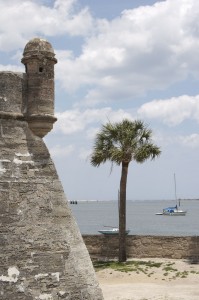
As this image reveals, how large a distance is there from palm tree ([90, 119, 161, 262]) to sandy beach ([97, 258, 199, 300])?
3.46m

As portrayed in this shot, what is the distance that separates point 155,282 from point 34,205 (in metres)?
11.9

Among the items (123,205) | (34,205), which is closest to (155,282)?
(123,205)

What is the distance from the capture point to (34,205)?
8781 mm

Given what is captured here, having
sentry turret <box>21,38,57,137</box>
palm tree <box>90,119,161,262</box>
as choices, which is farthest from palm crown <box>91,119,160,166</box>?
sentry turret <box>21,38,57,137</box>

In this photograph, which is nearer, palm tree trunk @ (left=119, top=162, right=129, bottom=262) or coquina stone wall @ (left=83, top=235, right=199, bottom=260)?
coquina stone wall @ (left=83, top=235, right=199, bottom=260)

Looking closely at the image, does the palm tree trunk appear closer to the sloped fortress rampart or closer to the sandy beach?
the sandy beach

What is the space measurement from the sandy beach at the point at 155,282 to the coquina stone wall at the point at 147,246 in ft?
2.17

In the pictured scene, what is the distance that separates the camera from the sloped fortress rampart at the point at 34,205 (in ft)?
27.3

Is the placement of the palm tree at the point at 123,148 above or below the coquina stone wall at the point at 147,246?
above

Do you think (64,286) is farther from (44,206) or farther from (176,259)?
(176,259)

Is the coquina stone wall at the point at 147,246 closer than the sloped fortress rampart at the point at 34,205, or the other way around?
the sloped fortress rampart at the point at 34,205

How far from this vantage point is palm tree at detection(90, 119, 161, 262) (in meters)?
24.2

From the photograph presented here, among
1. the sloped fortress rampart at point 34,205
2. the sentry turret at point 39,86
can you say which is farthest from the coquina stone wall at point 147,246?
the sentry turret at point 39,86

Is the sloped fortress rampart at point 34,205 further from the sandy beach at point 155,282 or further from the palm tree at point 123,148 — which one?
the palm tree at point 123,148
